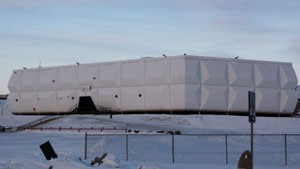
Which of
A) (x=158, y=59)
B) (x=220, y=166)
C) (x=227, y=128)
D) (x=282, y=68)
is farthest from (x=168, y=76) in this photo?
(x=220, y=166)

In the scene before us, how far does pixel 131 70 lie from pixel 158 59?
5.16 metres

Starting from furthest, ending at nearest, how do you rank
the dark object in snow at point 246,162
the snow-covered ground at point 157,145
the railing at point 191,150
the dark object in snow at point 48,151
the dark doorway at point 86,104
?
the dark doorway at point 86,104, the railing at point 191,150, the snow-covered ground at point 157,145, the dark object in snow at point 48,151, the dark object in snow at point 246,162

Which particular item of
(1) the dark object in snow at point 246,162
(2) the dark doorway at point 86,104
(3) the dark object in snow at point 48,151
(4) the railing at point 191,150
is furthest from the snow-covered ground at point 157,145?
(2) the dark doorway at point 86,104

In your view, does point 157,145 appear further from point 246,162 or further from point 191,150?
point 246,162

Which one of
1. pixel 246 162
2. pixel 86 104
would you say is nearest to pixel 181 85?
pixel 86 104

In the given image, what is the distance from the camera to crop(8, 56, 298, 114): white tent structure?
6412 cm

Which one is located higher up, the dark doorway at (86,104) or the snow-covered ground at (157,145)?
the dark doorway at (86,104)

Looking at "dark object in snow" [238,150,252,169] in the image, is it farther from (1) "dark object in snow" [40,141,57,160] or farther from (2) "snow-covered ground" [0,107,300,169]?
(1) "dark object in snow" [40,141,57,160]

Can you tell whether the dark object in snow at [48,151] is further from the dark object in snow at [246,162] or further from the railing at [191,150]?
the dark object in snow at [246,162]

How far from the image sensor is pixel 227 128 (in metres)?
56.4

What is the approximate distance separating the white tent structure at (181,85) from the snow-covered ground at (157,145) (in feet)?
12.8

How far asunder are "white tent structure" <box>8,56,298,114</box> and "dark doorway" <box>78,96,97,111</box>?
1176 mm

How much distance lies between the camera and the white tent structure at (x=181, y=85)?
6412 centimetres

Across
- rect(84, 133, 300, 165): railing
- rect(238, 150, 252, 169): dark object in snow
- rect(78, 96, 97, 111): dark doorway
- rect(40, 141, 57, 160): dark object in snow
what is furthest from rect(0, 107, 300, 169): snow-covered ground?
rect(78, 96, 97, 111): dark doorway
